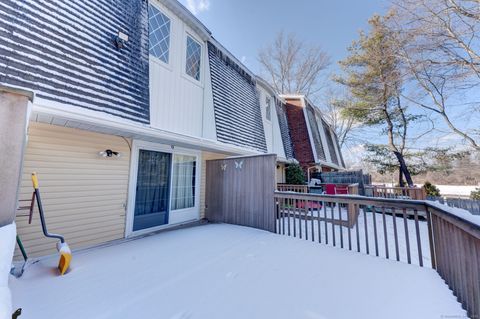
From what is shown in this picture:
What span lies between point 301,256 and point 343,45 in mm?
15231

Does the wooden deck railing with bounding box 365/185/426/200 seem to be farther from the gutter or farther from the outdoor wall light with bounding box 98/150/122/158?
the outdoor wall light with bounding box 98/150/122/158

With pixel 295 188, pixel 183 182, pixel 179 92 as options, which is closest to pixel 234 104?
pixel 179 92

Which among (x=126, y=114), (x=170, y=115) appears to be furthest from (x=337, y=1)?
Answer: (x=126, y=114)

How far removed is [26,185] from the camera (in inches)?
131

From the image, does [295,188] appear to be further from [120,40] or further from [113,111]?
[120,40]

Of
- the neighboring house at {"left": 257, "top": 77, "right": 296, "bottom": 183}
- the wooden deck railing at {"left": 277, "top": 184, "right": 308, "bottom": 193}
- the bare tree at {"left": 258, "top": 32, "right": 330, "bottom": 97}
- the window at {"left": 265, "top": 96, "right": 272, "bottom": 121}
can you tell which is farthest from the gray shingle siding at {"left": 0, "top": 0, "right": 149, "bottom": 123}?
the bare tree at {"left": 258, "top": 32, "right": 330, "bottom": 97}

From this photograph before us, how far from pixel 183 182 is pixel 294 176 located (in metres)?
6.54

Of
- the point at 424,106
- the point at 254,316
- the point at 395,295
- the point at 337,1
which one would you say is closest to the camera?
the point at 254,316

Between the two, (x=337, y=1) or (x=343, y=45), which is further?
(x=343, y=45)

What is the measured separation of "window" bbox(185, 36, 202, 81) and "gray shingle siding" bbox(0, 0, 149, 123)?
1.33 meters

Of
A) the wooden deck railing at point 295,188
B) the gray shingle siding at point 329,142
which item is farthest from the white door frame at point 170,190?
the gray shingle siding at point 329,142

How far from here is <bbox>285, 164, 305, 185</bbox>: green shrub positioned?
35.0 feet

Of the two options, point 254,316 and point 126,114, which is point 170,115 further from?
point 254,316

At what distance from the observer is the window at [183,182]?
582cm
